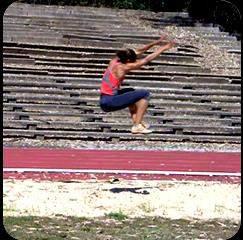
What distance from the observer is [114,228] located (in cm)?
754

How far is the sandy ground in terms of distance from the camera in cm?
849

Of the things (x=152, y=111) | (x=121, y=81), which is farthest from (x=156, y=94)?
(x=121, y=81)

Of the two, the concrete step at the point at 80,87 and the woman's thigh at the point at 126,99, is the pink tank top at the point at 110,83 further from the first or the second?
the concrete step at the point at 80,87

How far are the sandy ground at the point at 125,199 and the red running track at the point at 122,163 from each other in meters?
0.97

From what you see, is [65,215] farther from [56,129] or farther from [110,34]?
[110,34]

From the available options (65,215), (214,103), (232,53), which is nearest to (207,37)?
(232,53)

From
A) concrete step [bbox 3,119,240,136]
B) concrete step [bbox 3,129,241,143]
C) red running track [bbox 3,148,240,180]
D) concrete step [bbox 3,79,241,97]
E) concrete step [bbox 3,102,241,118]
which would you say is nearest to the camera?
red running track [bbox 3,148,240,180]

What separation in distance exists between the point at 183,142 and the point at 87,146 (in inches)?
93.6

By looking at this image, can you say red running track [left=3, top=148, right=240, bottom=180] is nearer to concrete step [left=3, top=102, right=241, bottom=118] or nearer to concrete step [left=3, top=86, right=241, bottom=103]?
concrete step [left=3, top=102, right=241, bottom=118]

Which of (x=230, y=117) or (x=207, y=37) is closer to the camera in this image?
(x=230, y=117)

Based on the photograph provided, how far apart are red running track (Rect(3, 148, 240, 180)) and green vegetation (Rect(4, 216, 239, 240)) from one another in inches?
129

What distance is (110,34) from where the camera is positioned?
991 inches

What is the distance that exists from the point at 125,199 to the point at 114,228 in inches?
67.3

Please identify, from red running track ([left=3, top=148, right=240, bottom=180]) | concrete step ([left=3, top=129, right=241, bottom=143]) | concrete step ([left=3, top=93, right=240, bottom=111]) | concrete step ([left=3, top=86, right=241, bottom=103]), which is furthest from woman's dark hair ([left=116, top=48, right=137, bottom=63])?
concrete step ([left=3, top=86, right=241, bottom=103])
